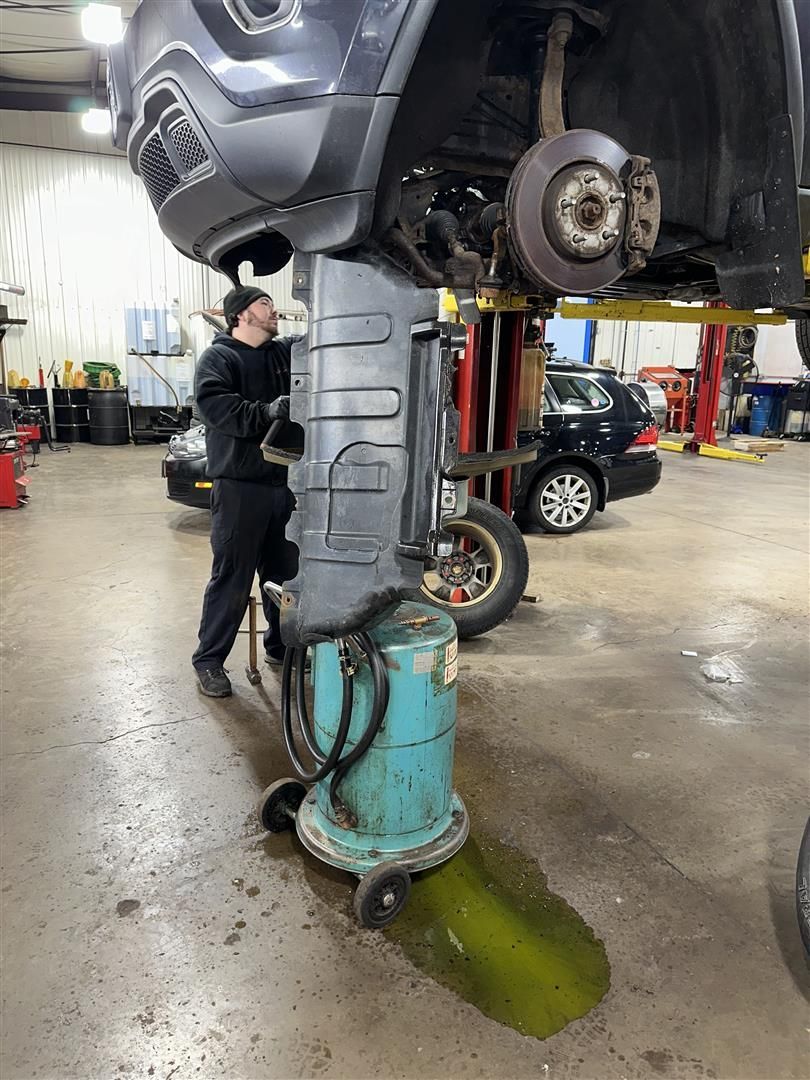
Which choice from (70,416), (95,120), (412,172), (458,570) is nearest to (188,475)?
(458,570)

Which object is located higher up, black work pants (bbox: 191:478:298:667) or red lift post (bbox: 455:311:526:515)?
red lift post (bbox: 455:311:526:515)

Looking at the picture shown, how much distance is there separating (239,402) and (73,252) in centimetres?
1136

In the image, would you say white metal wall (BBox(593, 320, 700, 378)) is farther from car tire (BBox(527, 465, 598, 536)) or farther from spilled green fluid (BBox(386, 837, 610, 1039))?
spilled green fluid (BBox(386, 837, 610, 1039))

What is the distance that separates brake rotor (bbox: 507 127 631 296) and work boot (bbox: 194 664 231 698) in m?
2.12

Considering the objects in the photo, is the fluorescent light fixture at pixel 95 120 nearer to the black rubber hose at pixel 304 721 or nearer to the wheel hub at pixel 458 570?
the wheel hub at pixel 458 570

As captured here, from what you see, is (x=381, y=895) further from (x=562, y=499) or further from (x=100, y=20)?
(x=100, y=20)

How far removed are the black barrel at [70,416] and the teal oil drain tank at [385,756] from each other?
36.5ft

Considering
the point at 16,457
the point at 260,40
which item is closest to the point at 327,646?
the point at 260,40

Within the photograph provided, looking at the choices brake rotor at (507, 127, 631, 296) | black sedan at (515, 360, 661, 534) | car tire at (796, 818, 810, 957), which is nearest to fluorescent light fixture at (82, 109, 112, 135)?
black sedan at (515, 360, 661, 534)

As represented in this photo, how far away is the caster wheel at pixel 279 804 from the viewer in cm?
210

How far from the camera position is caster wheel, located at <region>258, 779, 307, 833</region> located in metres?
2.10

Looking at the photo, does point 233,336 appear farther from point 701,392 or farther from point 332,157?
point 701,392

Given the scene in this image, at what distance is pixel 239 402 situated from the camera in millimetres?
2721

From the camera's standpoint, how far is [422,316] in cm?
149
